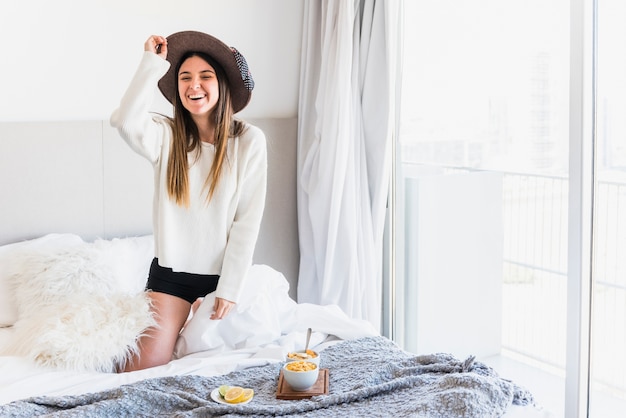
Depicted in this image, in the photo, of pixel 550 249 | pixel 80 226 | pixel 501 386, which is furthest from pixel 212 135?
pixel 550 249

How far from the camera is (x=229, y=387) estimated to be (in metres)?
1.98

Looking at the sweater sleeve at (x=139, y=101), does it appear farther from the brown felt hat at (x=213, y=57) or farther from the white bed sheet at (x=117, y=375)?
the white bed sheet at (x=117, y=375)

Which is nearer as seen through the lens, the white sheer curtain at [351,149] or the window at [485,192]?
the window at [485,192]

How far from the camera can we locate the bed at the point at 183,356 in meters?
1.89

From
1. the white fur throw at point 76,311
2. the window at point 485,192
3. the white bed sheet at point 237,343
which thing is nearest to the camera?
the white bed sheet at point 237,343

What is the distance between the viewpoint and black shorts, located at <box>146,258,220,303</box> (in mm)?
2566

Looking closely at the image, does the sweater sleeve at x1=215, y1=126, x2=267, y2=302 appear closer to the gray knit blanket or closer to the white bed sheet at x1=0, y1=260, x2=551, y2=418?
the white bed sheet at x1=0, y1=260, x2=551, y2=418

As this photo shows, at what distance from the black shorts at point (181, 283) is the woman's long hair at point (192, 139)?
26 cm

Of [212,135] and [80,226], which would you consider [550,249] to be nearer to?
[212,135]

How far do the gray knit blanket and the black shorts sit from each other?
1.65 ft

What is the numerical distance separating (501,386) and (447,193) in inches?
63.9

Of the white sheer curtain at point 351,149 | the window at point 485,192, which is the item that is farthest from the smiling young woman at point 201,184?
the window at point 485,192

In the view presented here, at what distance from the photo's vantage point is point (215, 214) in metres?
2.56

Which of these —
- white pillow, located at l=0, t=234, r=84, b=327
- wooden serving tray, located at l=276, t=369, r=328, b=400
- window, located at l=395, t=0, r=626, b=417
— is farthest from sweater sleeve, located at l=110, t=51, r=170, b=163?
window, located at l=395, t=0, r=626, b=417
